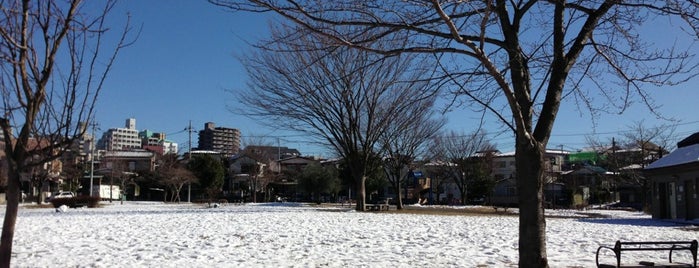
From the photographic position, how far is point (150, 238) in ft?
43.7

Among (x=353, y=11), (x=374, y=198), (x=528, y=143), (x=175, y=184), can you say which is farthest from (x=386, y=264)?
(x=374, y=198)

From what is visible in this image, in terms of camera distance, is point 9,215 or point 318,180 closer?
point 9,215

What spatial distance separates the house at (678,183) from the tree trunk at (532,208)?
1983 centimetres

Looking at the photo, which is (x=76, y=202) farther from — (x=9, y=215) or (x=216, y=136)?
(x=216, y=136)

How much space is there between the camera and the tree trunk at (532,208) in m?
7.11

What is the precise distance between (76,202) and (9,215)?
3216cm

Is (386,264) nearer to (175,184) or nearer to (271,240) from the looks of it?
(271,240)

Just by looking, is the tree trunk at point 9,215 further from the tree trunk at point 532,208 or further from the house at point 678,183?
the house at point 678,183

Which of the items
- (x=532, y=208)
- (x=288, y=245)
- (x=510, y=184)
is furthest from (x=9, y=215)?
(x=510, y=184)

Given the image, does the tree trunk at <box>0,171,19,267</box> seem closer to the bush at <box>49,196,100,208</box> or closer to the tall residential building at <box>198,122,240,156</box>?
the bush at <box>49,196,100,208</box>

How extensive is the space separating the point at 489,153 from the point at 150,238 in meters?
49.0

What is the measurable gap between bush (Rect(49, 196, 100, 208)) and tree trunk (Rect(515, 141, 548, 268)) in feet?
105

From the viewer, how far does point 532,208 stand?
7133mm

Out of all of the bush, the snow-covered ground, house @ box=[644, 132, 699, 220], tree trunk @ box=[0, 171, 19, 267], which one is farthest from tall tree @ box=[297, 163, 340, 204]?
tree trunk @ box=[0, 171, 19, 267]
